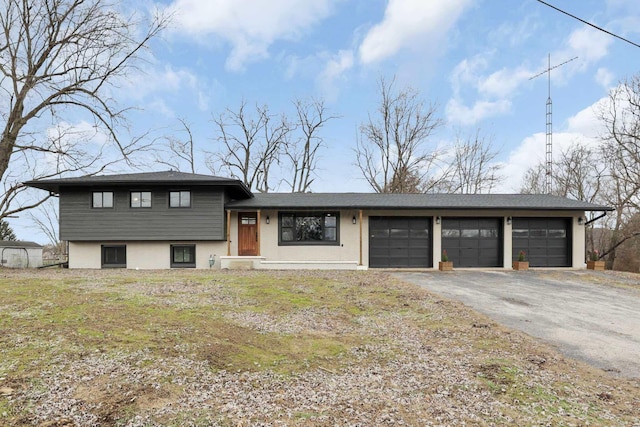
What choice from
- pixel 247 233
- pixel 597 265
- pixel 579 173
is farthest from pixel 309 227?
pixel 579 173

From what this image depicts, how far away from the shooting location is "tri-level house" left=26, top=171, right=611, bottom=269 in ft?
42.4

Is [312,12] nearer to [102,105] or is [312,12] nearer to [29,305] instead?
[102,105]

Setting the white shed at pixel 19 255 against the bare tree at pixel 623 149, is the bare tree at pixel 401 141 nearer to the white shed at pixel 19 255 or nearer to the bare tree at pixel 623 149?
the bare tree at pixel 623 149

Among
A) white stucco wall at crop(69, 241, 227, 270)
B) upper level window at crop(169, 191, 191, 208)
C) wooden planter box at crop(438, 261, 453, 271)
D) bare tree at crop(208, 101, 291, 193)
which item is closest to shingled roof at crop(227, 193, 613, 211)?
upper level window at crop(169, 191, 191, 208)

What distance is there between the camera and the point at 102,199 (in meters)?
13.1

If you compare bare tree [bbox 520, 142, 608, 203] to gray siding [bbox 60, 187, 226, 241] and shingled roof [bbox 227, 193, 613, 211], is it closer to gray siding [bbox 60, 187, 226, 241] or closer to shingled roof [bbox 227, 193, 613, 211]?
shingled roof [bbox 227, 193, 613, 211]

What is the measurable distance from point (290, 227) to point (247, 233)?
1.74m

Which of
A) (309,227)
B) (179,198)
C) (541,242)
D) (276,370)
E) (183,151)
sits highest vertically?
(183,151)

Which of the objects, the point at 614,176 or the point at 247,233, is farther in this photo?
the point at 614,176

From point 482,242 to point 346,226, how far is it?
5.67 meters

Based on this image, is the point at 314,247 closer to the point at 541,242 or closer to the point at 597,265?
the point at 541,242

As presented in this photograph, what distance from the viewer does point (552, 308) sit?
22.6 feet

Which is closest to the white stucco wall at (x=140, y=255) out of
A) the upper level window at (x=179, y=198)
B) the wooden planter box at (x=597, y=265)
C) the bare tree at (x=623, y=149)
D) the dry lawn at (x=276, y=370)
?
the upper level window at (x=179, y=198)

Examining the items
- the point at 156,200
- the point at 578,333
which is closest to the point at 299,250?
the point at 156,200
